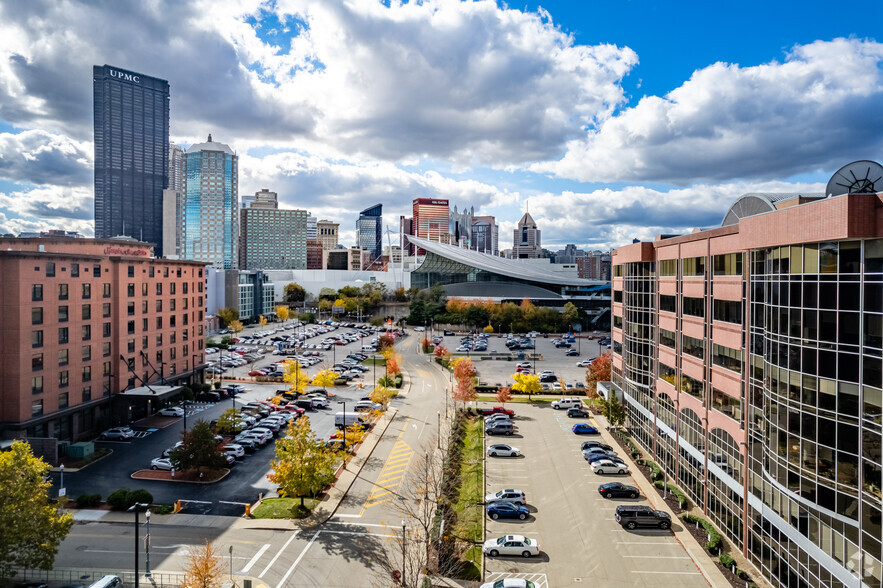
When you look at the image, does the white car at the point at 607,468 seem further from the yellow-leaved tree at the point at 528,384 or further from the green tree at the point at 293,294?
the green tree at the point at 293,294

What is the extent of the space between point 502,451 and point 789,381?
63.5 feet

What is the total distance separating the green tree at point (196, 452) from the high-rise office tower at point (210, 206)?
149 meters

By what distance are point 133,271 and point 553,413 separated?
116 feet

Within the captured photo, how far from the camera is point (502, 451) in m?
32.7

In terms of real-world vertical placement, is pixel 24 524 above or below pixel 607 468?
above

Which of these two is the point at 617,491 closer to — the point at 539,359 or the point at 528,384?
the point at 528,384

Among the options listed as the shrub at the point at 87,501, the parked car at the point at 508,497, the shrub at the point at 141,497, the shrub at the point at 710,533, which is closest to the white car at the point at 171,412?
the shrub at the point at 87,501

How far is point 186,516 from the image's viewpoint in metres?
24.2

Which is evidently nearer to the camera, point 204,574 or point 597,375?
point 204,574

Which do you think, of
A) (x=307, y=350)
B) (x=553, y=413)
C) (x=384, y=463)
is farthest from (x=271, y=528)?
(x=307, y=350)

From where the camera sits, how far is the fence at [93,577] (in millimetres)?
18931

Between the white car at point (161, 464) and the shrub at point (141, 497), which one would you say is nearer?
the shrub at point (141, 497)

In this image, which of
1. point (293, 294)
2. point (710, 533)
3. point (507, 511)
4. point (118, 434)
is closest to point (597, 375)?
point (507, 511)

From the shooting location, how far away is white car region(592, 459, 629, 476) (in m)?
29.5
